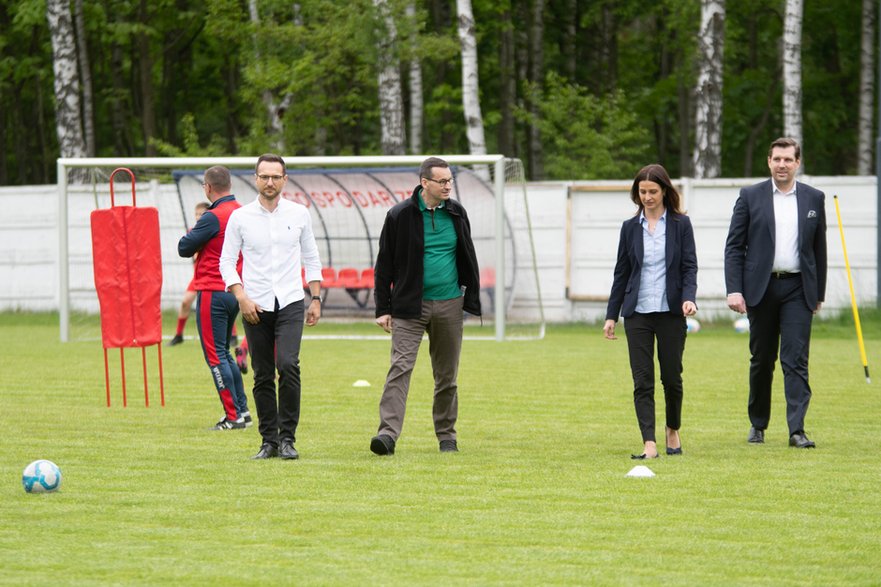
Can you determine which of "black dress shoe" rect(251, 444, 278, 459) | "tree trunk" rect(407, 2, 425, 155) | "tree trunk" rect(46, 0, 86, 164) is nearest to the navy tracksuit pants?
"black dress shoe" rect(251, 444, 278, 459)

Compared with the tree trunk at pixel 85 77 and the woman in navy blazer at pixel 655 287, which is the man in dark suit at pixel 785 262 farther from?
the tree trunk at pixel 85 77

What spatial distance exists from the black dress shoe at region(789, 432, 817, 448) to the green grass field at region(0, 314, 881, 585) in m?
0.16

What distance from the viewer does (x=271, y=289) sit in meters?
9.10

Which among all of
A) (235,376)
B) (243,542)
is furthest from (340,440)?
(243,542)

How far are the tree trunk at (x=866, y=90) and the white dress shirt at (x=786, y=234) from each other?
21.0 meters

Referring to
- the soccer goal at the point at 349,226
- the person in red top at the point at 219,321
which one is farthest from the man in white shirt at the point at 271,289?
the soccer goal at the point at 349,226

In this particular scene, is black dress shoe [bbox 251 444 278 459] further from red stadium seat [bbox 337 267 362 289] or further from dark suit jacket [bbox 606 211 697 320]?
red stadium seat [bbox 337 267 362 289]

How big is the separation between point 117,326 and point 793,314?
578 cm

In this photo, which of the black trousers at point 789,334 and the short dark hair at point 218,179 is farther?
the short dark hair at point 218,179

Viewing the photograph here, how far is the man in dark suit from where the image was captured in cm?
975

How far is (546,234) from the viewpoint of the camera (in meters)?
23.7

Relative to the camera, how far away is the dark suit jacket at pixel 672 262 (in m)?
9.20

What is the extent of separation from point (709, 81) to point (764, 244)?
1618cm

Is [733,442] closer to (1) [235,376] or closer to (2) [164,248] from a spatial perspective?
(1) [235,376]
